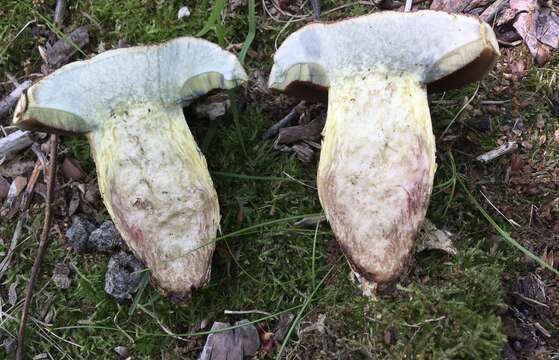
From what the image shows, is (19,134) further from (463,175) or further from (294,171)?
(463,175)

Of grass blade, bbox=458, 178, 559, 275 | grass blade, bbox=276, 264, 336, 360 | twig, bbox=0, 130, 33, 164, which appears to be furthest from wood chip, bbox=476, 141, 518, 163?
twig, bbox=0, 130, 33, 164

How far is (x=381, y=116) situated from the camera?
2.21 meters

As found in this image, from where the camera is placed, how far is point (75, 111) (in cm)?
237

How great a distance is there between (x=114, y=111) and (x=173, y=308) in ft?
2.92

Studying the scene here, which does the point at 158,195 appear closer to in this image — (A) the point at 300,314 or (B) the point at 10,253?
(A) the point at 300,314

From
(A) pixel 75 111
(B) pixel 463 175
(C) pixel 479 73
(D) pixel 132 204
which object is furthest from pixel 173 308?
(C) pixel 479 73

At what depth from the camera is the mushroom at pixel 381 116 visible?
2.16 meters

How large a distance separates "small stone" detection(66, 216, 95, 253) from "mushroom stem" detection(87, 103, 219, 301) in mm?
438

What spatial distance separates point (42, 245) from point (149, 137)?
0.82 metres

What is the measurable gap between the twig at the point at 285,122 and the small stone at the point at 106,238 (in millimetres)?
812

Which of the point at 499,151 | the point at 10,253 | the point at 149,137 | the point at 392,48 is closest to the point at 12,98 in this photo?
the point at 10,253

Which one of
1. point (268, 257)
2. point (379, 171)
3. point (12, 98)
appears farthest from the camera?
point (12, 98)

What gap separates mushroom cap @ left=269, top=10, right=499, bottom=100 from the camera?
220cm

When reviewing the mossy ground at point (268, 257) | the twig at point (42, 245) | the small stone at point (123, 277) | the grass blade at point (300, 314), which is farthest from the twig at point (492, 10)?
the twig at point (42, 245)
